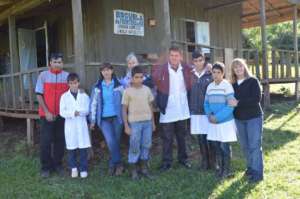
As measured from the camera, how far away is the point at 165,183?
610 centimetres

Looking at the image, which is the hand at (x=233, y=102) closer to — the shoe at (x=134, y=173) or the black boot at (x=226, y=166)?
the black boot at (x=226, y=166)

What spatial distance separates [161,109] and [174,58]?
0.83 m

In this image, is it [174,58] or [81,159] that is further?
[81,159]

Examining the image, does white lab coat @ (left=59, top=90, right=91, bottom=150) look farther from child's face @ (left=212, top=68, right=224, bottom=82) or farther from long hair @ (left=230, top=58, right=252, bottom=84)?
long hair @ (left=230, top=58, right=252, bottom=84)

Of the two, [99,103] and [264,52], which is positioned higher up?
[264,52]

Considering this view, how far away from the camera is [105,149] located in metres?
8.04

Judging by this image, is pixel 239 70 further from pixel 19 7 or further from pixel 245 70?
pixel 19 7

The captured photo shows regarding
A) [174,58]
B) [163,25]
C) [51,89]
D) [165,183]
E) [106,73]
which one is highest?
[163,25]

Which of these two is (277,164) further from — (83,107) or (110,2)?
(110,2)

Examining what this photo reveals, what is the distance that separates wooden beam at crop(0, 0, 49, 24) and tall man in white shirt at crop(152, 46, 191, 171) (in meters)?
4.50

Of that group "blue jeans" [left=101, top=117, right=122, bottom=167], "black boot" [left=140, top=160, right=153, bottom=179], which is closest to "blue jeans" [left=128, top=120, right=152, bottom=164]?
"black boot" [left=140, top=160, right=153, bottom=179]

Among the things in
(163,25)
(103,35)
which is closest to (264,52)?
(103,35)

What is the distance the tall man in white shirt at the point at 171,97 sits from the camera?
6539 mm

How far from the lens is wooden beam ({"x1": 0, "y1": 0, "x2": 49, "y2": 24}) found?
9773 mm
